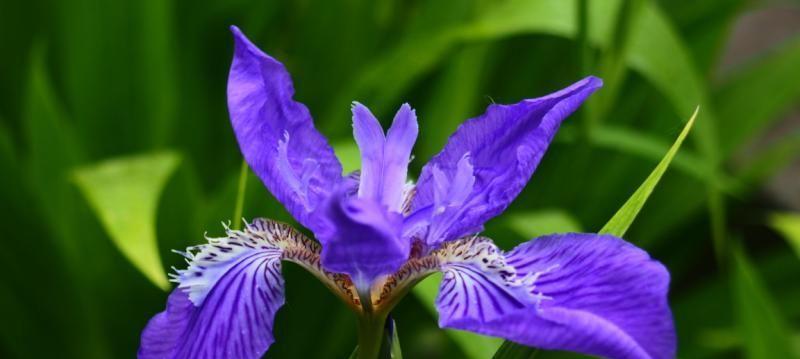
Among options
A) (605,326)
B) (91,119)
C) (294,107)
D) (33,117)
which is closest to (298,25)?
(91,119)

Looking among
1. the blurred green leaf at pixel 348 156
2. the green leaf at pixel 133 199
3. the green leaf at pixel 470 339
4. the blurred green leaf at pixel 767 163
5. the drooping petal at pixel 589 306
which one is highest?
the blurred green leaf at pixel 767 163

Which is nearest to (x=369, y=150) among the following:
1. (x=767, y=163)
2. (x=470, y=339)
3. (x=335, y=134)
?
(x=470, y=339)

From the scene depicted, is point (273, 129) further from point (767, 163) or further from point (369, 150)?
point (767, 163)

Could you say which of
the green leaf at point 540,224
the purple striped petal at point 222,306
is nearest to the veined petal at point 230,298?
the purple striped petal at point 222,306

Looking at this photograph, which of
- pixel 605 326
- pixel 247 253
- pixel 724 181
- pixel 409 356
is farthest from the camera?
pixel 409 356

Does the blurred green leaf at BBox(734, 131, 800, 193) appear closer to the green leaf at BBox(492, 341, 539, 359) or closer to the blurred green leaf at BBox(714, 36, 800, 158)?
the blurred green leaf at BBox(714, 36, 800, 158)

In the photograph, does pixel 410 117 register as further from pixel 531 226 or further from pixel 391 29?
pixel 391 29

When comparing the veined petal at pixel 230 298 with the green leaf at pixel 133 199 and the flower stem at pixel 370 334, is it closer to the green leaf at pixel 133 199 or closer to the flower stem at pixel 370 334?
the flower stem at pixel 370 334
